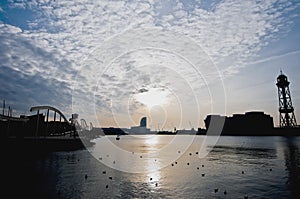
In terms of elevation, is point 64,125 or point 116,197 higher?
point 64,125

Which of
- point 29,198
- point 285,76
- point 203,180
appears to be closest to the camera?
point 29,198

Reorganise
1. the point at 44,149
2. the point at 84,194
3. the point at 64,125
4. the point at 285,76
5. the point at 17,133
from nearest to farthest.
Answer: the point at 84,194 < the point at 44,149 < the point at 17,133 < the point at 64,125 < the point at 285,76

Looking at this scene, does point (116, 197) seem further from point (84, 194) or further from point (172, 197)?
point (172, 197)

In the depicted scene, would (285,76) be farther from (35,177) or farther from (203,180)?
(35,177)

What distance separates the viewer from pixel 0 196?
21.6m

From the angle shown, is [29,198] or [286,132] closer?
[29,198]

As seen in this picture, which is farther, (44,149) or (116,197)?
(44,149)

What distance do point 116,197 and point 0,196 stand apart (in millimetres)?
11652

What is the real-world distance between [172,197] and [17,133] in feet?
269

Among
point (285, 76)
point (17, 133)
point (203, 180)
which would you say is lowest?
point (203, 180)

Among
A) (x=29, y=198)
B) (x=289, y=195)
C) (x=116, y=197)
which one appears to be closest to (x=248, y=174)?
(x=289, y=195)

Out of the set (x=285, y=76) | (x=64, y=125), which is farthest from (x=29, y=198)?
(x=285, y=76)

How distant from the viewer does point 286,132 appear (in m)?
200

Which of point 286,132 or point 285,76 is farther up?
point 285,76
